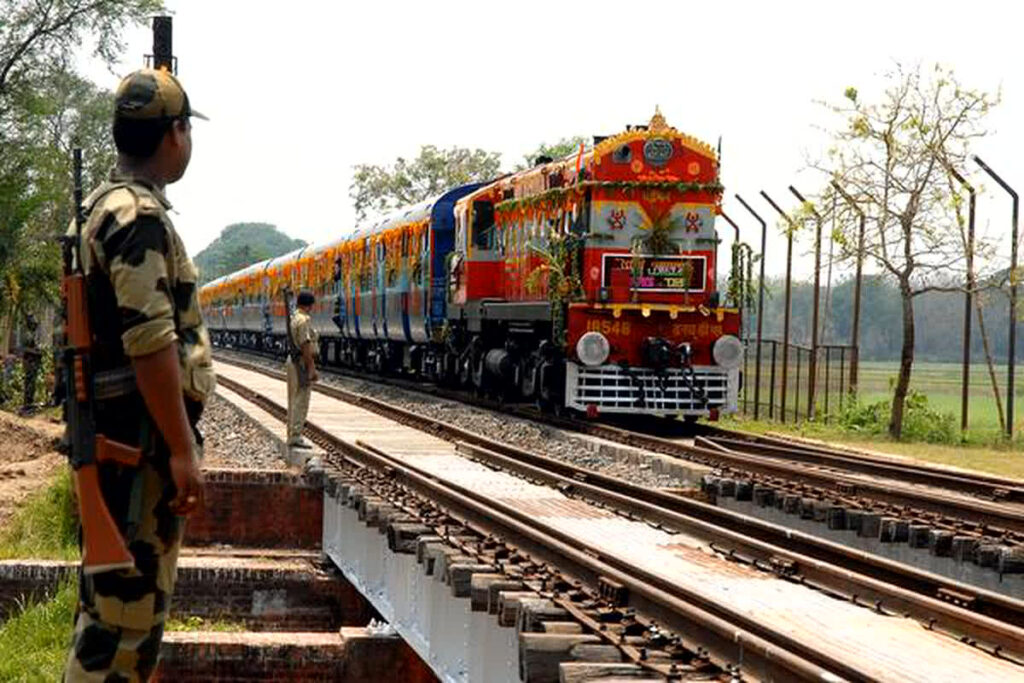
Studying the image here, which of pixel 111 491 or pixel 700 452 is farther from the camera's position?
pixel 700 452

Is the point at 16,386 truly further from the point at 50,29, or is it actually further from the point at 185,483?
the point at 185,483

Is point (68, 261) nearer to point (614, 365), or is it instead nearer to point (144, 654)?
point (144, 654)

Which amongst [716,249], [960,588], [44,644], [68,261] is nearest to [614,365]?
[716,249]

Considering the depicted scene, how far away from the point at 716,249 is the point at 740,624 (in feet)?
50.1

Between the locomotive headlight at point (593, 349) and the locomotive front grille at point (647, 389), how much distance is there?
411mm

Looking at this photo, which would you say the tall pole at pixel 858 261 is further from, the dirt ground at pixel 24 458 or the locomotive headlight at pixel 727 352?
the dirt ground at pixel 24 458

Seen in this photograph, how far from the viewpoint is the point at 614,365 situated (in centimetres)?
2155

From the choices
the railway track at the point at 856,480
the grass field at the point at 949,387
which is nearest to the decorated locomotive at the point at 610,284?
the railway track at the point at 856,480

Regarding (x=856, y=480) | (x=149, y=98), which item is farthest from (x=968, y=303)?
(x=149, y=98)

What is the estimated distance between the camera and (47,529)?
16078 millimetres

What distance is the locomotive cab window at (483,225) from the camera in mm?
26656

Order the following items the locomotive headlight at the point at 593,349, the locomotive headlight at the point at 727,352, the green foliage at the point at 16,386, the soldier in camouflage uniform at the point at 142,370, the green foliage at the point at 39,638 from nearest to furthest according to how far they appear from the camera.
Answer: the soldier in camouflage uniform at the point at 142,370
the green foliage at the point at 39,638
the locomotive headlight at the point at 593,349
the locomotive headlight at the point at 727,352
the green foliage at the point at 16,386

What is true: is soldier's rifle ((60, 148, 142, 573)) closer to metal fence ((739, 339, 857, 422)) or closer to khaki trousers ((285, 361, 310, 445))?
khaki trousers ((285, 361, 310, 445))

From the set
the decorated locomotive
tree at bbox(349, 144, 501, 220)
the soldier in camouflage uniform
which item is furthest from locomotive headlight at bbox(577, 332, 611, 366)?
tree at bbox(349, 144, 501, 220)
